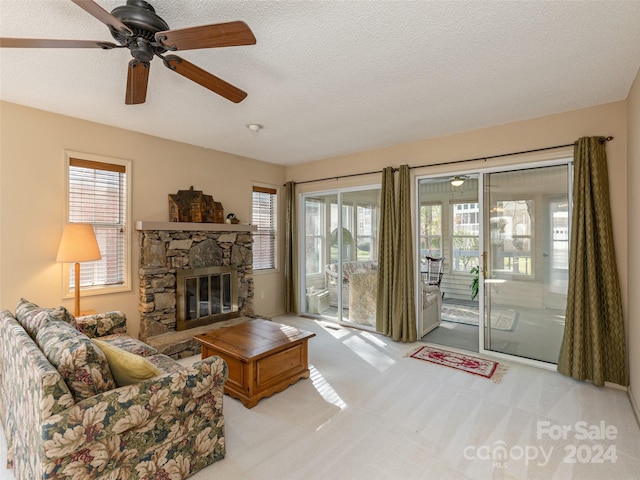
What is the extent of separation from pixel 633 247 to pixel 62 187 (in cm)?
539

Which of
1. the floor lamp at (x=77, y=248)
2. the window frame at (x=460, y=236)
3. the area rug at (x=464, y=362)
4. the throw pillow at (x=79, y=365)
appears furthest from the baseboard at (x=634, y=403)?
the floor lamp at (x=77, y=248)

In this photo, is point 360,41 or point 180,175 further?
point 180,175

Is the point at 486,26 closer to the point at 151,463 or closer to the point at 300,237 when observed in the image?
the point at 151,463

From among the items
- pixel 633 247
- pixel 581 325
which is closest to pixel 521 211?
pixel 633 247

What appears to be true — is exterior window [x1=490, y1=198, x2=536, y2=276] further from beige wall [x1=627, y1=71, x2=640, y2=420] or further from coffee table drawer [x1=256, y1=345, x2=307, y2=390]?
coffee table drawer [x1=256, y1=345, x2=307, y2=390]

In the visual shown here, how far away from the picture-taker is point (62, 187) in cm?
329

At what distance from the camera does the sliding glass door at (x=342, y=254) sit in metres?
4.76

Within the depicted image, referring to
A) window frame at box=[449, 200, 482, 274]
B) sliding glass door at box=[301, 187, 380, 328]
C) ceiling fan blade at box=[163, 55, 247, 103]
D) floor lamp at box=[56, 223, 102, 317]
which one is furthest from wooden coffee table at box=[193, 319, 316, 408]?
window frame at box=[449, 200, 482, 274]

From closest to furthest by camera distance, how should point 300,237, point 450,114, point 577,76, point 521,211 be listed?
1. point 577,76
2. point 450,114
3. point 521,211
4. point 300,237

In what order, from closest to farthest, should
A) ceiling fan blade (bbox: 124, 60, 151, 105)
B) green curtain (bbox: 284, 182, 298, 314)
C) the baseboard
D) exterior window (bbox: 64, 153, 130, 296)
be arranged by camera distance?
ceiling fan blade (bbox: 124, 60, 151, 105), the baseboard, exterior window (bbox: 64, 153, 130, 296), green curtain (bbox: 284, 182, 298, 314)

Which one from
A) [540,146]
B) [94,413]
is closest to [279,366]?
[94,413]

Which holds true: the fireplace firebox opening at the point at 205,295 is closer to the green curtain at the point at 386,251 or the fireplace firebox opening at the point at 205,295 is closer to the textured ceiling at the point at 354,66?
the textured ceiling at the point at 354,66

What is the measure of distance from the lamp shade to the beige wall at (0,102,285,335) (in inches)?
12.6

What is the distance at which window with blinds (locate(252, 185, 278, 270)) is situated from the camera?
5328mm
